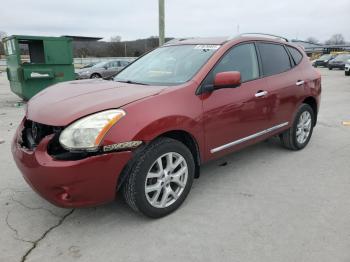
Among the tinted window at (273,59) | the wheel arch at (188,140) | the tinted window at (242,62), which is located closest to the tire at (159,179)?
the wheel arch at (188,140)

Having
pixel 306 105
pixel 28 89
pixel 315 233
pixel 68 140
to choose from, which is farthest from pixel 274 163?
pixel 28 89

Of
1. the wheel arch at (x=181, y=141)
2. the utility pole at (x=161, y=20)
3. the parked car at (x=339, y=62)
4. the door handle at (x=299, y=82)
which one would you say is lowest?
the parked car at (x=339, y=62)

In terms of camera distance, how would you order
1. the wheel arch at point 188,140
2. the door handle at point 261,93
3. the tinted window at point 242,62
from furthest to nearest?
1. the door handle at point 261,93
2. the tinted window at point 242,62
3. the wheel arch at point 188,140

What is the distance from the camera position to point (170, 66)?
3.75 m

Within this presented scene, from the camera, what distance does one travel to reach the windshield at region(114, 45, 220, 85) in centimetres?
348

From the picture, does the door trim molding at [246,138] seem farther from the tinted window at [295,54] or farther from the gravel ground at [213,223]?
the tinted window at [295,54]

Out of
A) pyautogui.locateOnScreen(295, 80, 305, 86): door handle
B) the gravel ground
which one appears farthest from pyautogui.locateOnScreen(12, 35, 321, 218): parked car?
the gravel ground

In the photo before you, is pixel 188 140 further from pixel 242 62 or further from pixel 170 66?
pixel 242 62

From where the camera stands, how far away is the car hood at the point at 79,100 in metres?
2.68

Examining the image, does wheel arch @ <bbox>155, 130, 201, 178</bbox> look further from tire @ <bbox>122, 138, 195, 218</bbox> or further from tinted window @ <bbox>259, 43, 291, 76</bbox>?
tinted window @ <bbox>259, 43, 291, 76</bbox>

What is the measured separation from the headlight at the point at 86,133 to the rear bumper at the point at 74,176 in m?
0.11

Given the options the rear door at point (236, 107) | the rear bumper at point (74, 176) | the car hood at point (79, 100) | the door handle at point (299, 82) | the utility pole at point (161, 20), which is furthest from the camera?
the utility pole at point (161, 20)

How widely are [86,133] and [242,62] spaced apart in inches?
85.2

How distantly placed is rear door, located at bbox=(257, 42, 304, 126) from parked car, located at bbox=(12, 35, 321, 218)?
17 mm
